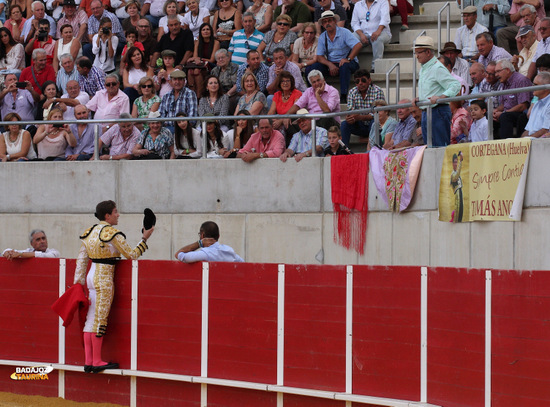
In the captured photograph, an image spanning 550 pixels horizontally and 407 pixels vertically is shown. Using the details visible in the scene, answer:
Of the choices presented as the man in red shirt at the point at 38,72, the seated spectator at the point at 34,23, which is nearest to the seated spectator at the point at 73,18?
the seated spectator at the point at 34,23

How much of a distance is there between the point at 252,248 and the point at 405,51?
3784mm

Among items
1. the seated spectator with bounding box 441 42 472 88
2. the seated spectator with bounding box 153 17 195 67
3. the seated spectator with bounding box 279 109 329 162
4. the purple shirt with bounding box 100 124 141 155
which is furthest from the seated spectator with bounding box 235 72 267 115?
the seated spectator with bounding box 441 42 472 88

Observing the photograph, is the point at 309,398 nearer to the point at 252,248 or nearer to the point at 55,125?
the point at 252,248

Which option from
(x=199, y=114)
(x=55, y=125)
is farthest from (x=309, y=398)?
(x=55, y=125)

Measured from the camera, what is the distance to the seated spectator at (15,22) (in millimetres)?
17625

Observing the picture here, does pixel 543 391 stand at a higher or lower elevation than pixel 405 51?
lower

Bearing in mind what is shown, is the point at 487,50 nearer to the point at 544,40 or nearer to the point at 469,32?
the point at 544,40

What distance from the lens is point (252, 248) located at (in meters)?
13.2

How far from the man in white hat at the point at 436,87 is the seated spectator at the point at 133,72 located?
5.05 m

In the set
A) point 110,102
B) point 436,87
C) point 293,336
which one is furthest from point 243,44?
point 293,336

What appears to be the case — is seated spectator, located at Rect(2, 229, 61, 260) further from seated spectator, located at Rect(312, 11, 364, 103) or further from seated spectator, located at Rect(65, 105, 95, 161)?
seated spectator, located at Rect(312, 11, 364, 103)

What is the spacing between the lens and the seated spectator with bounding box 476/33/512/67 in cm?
1257

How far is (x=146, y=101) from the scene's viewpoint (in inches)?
574

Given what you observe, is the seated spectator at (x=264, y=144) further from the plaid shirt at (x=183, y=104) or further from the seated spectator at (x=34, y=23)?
the seated spectator at (x=34, y=23)
